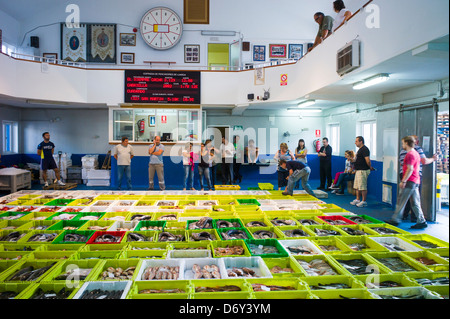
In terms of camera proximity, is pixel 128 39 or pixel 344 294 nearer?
pixel 344 294

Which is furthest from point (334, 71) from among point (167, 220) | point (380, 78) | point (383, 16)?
point (167, 220)

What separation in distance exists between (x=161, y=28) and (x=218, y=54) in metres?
2.26

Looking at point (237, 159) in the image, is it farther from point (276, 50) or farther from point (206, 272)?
point (206, 272)

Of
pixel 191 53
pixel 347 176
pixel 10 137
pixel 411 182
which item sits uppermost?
pixel 191 53

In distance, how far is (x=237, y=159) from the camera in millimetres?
11562

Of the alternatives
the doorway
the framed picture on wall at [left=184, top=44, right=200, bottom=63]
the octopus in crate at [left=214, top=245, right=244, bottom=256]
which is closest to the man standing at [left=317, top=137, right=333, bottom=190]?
the doorway

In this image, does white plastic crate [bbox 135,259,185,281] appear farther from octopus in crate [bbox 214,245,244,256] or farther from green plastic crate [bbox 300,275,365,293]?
green plastic crate [bbox 300,275,365,293]

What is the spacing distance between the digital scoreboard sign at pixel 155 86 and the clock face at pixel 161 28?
9.23ft

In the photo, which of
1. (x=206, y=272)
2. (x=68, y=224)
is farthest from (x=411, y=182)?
(x=68, y=224)

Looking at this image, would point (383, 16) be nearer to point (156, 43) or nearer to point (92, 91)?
point (92, 91)

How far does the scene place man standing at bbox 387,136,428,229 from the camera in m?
5.38

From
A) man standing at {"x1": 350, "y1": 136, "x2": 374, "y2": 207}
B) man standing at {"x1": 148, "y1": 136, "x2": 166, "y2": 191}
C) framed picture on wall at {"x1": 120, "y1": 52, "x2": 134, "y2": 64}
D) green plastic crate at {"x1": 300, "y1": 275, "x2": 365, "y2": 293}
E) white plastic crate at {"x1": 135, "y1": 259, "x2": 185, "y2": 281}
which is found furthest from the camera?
framed picture on wall at {"x1": 120, "y1": 52, "x2": 134, "y2": 64}

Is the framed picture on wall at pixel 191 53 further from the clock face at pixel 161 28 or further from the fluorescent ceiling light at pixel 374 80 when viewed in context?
the fluorescent ceiling light at pixel 374 80

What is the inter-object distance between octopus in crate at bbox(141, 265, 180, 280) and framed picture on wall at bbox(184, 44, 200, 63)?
33.8 feet
